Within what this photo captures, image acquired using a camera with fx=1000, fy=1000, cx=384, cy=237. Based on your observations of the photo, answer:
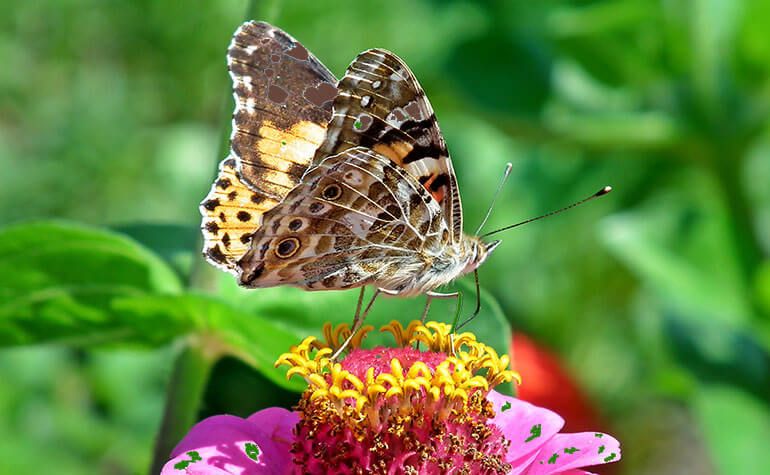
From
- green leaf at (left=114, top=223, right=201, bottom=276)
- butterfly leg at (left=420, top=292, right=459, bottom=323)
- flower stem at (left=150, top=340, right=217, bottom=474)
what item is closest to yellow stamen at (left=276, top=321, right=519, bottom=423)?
butterfly leg at (left=420, top=292, right=459, bottom=323)

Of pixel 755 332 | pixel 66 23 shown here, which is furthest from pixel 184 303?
pixel 66 23

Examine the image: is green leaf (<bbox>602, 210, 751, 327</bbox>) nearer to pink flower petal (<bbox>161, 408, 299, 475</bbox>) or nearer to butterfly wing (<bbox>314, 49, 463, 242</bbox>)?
butterfly wing (<bbox>314, 49, 463, 242</bbox>)

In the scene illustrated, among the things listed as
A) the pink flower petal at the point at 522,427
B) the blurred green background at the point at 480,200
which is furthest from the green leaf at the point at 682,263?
the pink flower petal at the point at 522,427

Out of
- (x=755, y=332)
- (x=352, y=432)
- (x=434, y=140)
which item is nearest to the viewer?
(x=352, y=432)

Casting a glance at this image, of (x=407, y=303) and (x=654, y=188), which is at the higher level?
(x=654, y=188)

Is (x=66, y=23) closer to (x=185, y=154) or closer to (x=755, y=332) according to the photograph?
(x=185, y=154)

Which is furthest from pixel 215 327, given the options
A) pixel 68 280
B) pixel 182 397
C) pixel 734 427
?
pixel 734 427
